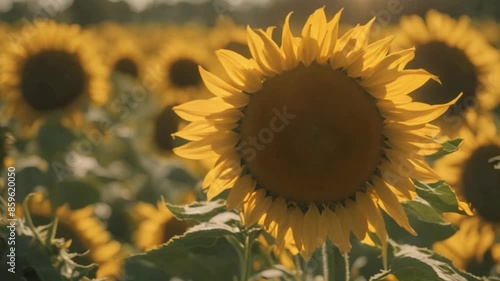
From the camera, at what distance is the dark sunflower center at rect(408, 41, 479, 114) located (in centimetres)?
634

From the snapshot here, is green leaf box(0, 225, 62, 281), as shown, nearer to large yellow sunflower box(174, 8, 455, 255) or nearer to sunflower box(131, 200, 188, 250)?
large yellow sunflower box(174, 8, 455, 255)

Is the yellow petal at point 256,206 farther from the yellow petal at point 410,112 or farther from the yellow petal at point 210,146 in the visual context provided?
the yellow petal at point 410,112

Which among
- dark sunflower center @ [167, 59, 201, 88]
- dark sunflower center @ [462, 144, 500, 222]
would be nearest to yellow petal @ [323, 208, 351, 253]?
dark sunflower center @ [462, 144, 500, 222]

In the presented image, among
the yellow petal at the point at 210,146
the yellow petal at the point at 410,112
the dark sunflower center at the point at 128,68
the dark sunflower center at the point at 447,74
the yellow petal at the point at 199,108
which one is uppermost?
the yellow petal at the point at 199,108

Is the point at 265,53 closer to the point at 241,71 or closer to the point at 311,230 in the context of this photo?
the point at 241,71

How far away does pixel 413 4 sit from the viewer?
24516mm

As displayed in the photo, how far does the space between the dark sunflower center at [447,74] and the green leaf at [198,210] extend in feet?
11.5

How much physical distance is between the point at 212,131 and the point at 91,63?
16.0 ft

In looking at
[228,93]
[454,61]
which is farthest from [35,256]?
[454,61]

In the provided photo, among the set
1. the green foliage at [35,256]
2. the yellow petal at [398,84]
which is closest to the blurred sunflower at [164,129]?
the green foliage at [35,256]

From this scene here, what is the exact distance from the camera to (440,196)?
2.90 meters

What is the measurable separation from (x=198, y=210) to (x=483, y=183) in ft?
9.37

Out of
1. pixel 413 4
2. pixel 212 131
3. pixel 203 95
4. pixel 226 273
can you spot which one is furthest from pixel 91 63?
pixel 413 4

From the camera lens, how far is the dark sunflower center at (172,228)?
5211mm
